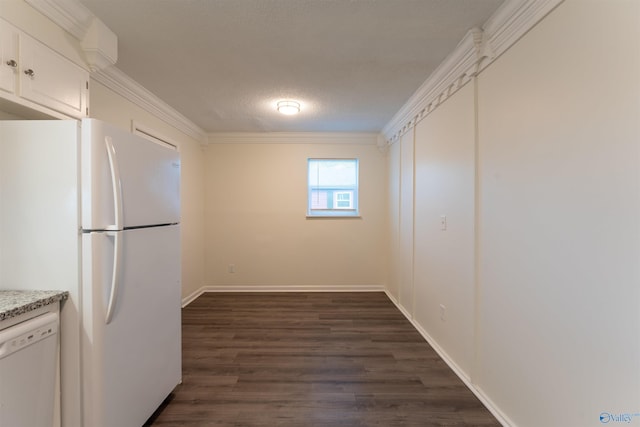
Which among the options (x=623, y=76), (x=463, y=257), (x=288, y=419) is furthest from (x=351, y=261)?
(x=623, y=76)

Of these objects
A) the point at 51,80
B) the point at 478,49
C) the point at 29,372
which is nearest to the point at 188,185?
the point at 51,80

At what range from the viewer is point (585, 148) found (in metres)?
1.14

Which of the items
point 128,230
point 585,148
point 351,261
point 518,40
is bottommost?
Answer: point 351,261

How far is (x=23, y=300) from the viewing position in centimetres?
118

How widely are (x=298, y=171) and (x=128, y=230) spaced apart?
3.08m

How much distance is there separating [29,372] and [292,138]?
3733mm

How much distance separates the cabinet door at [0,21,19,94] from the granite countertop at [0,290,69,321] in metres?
0.98

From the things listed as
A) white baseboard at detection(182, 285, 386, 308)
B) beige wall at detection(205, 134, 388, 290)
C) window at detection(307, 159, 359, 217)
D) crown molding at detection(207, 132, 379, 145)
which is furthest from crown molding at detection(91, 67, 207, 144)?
white baseboard at detection(182, 285, 386, 308)

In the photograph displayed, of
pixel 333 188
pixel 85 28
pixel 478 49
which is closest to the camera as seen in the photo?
pixel 85 28

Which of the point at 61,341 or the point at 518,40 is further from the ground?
the point at 518,40

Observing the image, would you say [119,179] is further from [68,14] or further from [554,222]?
[554,222]

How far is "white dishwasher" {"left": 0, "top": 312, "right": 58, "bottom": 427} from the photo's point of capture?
3.54 ft

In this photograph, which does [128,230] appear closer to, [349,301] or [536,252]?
[536,252]

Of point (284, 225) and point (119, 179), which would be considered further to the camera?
point (284, 225)
